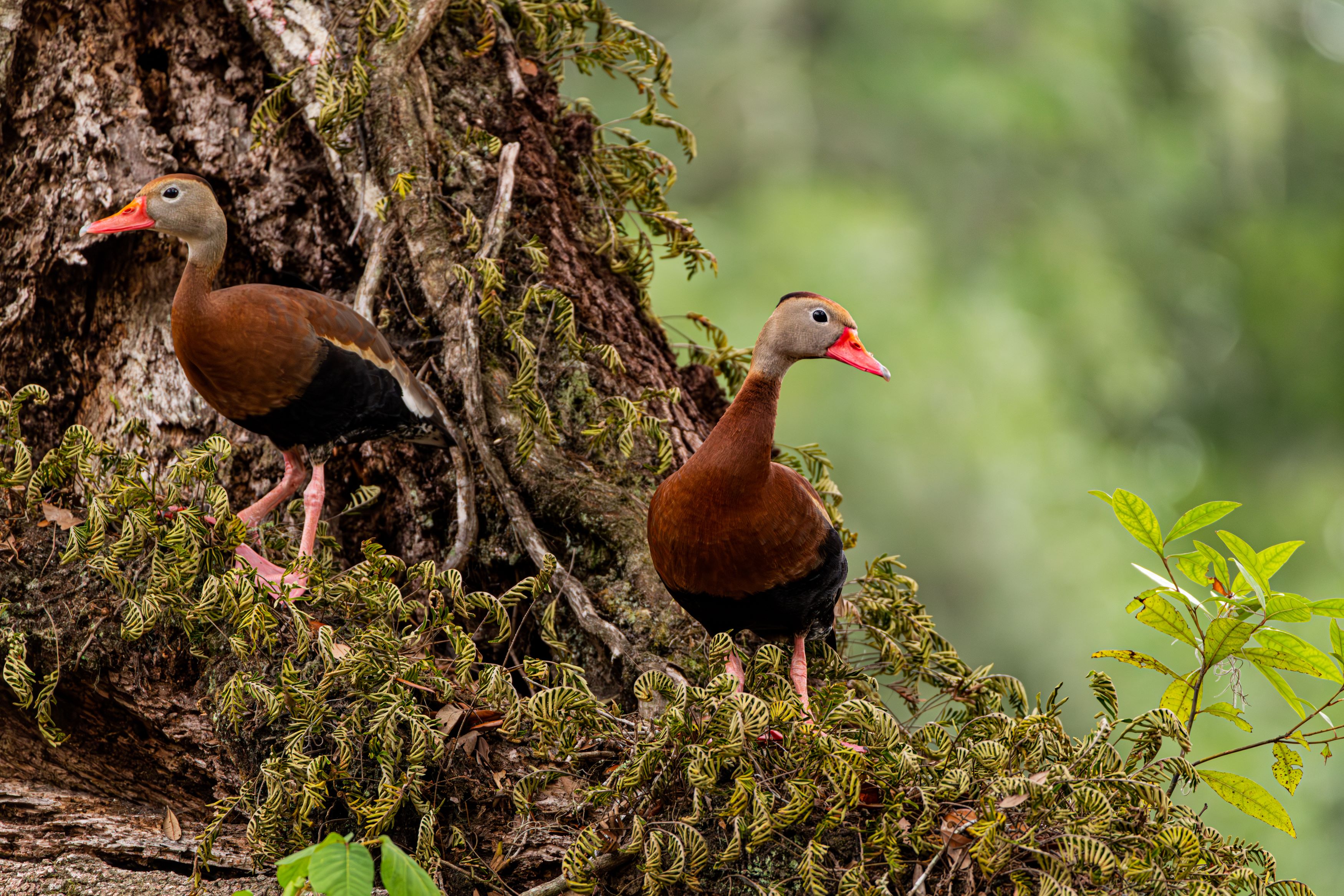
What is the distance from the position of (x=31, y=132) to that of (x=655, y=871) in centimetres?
244

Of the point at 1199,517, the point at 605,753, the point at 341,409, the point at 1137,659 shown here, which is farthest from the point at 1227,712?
the point at 341,409

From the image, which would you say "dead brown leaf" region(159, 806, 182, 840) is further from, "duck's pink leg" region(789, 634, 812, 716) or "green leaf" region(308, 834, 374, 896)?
"duck's pink leg" region(789, 634, 812, 716)

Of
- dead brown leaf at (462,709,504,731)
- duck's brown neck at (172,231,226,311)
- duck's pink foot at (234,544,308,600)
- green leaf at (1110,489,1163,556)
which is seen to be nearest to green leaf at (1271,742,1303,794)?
green leaf at (1110,489,1163,556)

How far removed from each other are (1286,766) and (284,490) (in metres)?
2.24

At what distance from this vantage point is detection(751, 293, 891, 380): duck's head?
7.29ft

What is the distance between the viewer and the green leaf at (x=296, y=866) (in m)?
1.22

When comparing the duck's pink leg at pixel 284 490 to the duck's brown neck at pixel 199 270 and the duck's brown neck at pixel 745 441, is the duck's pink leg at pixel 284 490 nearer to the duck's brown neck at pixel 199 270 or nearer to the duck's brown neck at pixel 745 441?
the duck's brown neck at pixel 199 270

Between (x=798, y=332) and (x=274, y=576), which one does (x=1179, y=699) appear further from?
(x=274, y=576)

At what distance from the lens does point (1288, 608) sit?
5.73 feet

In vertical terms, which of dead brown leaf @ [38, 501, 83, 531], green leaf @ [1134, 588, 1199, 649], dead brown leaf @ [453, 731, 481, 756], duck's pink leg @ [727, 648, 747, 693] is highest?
green leaf @ [1134, 588, 1199, 649]

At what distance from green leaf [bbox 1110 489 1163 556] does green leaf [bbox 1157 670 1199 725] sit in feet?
0.98

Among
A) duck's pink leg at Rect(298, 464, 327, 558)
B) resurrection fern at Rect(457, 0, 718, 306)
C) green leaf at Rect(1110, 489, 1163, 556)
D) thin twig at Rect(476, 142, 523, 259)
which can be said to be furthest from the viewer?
resurrection fern at Rect(457, 0, 718, 306)

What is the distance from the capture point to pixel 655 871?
5.45 ft

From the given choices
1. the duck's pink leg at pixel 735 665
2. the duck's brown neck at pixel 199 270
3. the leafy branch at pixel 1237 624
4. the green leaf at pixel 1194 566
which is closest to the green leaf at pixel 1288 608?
the leafy branch at pixel 1237 624
